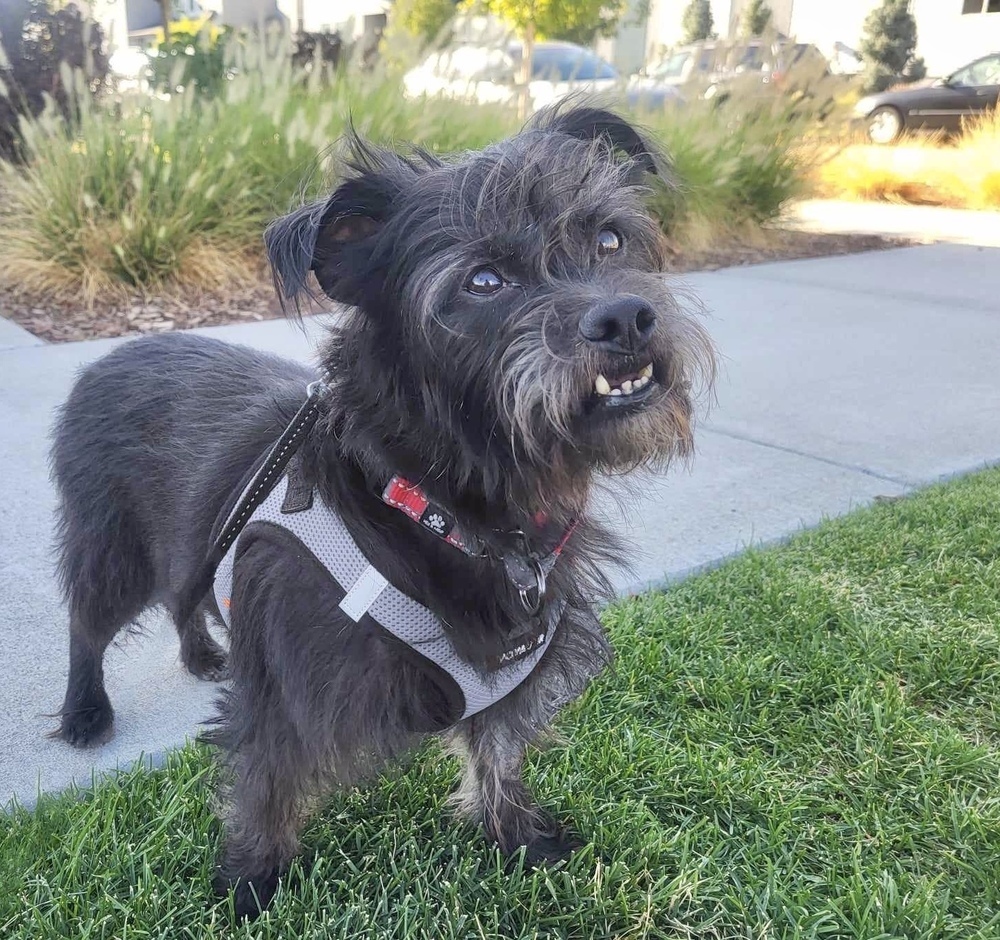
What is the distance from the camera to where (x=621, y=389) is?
178 centimetres

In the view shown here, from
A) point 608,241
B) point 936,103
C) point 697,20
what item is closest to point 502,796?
point 608,241

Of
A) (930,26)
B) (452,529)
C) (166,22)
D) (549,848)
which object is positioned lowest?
(549,848)

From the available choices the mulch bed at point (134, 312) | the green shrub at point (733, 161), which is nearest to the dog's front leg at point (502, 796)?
the mulch bed at point (134, 312)

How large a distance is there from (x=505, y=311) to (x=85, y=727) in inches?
75.5

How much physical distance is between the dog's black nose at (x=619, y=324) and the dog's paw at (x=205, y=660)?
1.99 metres

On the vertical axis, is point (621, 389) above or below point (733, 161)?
above

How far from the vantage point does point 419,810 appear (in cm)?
261

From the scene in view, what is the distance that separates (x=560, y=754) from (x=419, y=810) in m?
0.47

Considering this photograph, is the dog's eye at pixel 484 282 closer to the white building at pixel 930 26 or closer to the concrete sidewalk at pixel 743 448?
the concrete sidewalk at pixel 743 448

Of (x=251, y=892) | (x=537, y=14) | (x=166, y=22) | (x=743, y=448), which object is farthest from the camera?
(x=537, y=14)

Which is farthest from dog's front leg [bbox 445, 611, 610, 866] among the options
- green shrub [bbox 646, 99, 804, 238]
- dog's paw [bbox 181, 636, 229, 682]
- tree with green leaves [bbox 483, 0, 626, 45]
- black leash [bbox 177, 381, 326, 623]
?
tree with green leaves [bbox 483, 0, 626, 45]

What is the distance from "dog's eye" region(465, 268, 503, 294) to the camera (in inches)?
73.9

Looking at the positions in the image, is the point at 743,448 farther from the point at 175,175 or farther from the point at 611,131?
the point at 175,175

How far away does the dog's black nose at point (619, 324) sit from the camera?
1.70 meters
